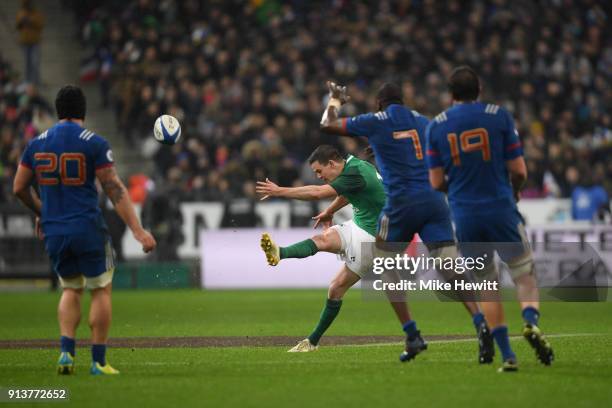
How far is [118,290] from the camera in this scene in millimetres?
25812

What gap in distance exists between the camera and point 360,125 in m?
10.8

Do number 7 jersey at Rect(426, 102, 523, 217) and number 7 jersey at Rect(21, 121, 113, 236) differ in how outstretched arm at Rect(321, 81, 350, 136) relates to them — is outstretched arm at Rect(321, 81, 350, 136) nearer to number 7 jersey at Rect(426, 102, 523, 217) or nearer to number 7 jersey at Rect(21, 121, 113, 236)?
number 7 jersey at Rect(426, 102, 523, 217)

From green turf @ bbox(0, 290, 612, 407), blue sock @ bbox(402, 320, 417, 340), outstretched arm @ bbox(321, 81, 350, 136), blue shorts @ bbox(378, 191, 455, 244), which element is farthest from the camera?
blue sock @ bbox(402, 320, 417, 340)

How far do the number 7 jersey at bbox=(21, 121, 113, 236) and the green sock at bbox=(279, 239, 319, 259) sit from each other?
314 cm

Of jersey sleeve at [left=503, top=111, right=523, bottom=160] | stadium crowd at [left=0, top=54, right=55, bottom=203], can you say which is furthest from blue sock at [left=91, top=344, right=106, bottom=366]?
stadium crowd at [left=0, top=54, right=55, bottom=203]

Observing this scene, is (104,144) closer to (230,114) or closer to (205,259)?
(205,259)

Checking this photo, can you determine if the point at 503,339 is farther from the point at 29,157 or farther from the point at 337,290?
the point at 29,157

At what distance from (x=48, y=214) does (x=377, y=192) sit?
12.4 feet

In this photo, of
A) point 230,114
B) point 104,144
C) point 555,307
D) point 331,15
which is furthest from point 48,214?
point 331,15

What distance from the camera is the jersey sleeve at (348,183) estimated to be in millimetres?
12172

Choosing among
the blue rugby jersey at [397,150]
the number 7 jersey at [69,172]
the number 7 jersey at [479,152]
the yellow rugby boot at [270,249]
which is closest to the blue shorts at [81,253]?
the number 7 jersey at [69,172]

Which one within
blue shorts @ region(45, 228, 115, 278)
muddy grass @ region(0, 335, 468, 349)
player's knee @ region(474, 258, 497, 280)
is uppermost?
blue shorts @ region(45, 228, 115, 278)

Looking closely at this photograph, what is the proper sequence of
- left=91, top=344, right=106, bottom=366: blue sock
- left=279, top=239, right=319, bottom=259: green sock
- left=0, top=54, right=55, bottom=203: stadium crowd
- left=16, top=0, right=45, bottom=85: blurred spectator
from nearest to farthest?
left=91, top=344, right=106, bottom=366: blue sock
left=279, top=239, right=319, bottom=259: green sock
left=0, top=54, right=55, bottom=203: stadium crowd
left=16, top=0, right=45, bottom=85: blurred spectator

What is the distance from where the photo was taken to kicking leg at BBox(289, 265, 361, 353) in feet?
40.7
